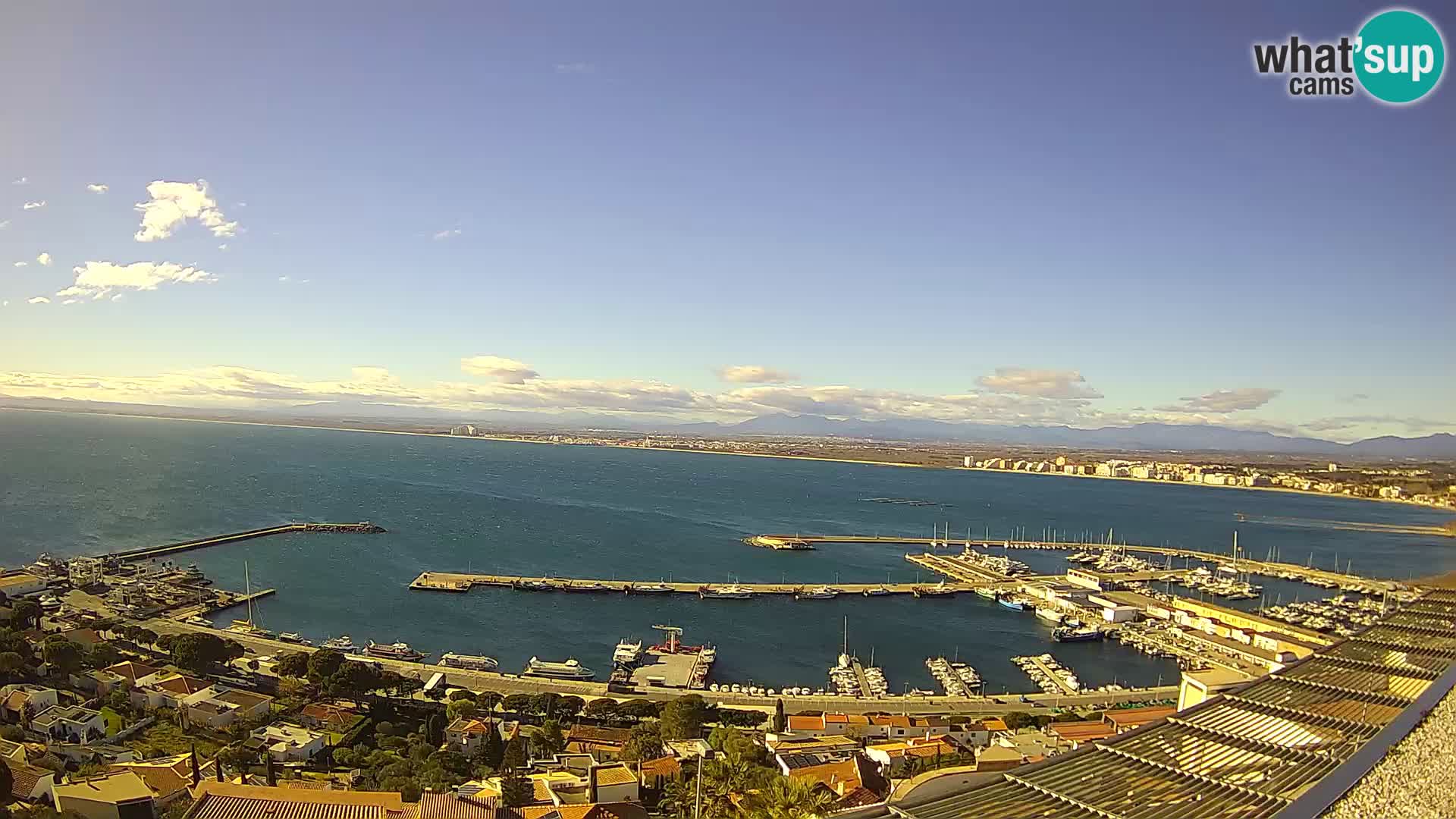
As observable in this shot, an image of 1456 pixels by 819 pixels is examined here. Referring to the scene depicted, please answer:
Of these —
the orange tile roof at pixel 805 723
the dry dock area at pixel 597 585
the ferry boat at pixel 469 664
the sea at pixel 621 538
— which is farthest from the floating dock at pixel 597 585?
the orange tile roof at pixel 805 723

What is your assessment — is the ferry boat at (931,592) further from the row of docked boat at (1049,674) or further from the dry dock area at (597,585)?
the row of docked boat at (1049,674)

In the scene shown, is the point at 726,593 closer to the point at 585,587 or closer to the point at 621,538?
the point at 585,587

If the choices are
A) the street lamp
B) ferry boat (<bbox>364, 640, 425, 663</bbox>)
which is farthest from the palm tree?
ferry boat (<bbox>364, 640, 425, 663</bbox>)

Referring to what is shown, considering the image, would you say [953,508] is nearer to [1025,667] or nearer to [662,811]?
[1025,667]

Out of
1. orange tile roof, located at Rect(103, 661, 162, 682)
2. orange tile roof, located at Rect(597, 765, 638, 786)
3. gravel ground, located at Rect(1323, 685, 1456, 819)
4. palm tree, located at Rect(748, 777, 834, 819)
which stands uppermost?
gravel ground, located at Rect(1323, 685, 1456, 819)

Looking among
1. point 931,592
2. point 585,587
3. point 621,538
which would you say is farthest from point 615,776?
point 621,538

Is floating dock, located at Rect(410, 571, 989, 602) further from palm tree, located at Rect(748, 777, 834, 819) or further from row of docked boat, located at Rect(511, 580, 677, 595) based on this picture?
palm tree, located at Rect(748, 777, 834, 819)

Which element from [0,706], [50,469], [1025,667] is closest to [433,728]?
[0,706]
